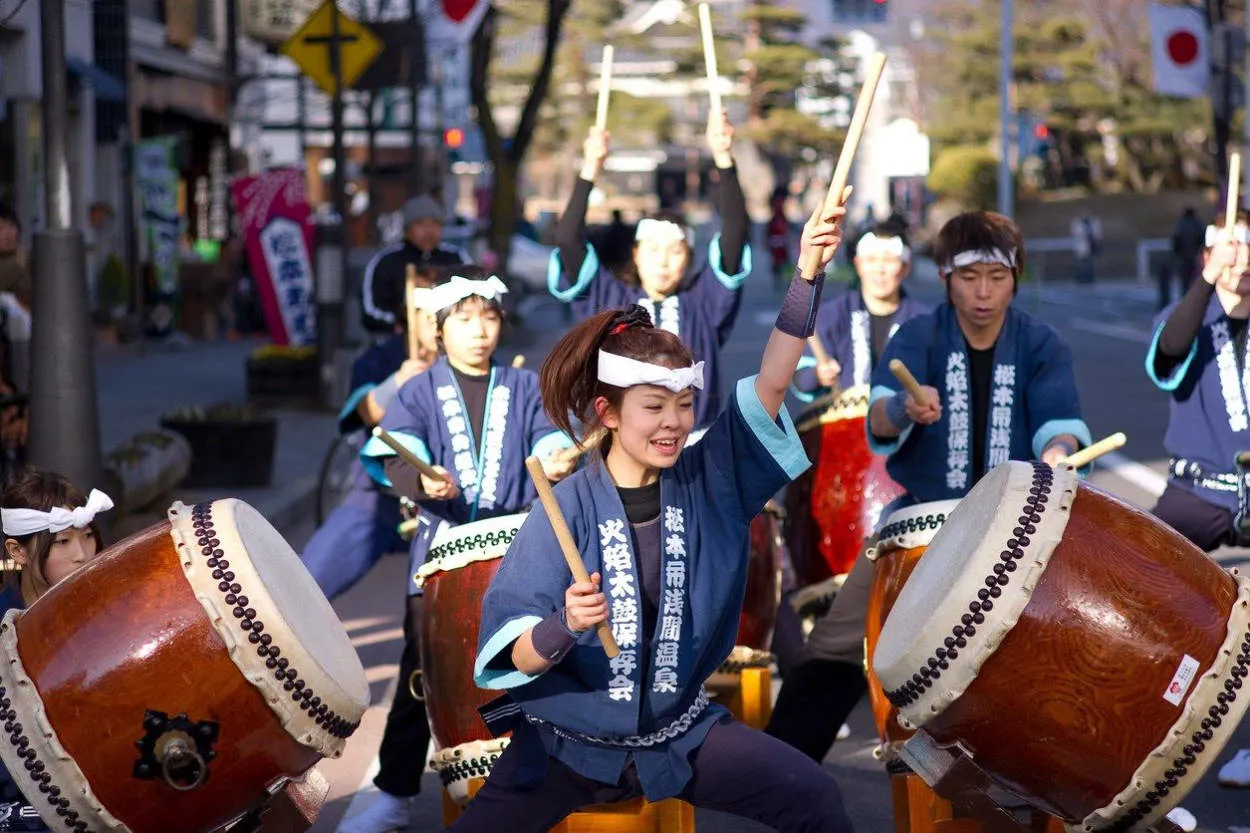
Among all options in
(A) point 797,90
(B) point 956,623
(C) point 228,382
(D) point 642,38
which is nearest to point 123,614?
(B) point 956,623

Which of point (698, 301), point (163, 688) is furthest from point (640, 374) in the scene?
point (698, 301)

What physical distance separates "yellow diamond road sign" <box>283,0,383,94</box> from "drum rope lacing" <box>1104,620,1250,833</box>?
1247 cm

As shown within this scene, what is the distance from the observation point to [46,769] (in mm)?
3754

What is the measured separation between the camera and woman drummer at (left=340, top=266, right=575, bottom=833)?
543cm

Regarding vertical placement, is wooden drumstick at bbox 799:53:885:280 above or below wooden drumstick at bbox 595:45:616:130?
below

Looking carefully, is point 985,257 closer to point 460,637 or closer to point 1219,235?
point 1219,235

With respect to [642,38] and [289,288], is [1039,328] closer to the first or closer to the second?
[289,288]

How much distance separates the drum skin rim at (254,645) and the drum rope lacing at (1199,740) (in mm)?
1621

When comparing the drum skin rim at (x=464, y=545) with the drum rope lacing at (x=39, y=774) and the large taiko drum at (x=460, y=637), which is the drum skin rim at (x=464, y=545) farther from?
the drum rope lacing at (x=39, y=774)

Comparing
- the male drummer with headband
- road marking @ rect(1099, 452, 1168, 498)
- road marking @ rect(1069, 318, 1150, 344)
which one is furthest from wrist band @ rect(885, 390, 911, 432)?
road marking @ rect(1069, 318, 1150, 344)

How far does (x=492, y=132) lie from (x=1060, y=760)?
22179 millimetres

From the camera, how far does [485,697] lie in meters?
4.73

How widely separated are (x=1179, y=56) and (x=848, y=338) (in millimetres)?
15798

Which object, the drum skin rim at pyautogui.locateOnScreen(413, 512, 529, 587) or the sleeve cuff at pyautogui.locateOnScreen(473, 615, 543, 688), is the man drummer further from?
the sleeve cuff at pyautogui.locateOnScreen(473, 615, 543, 688)
